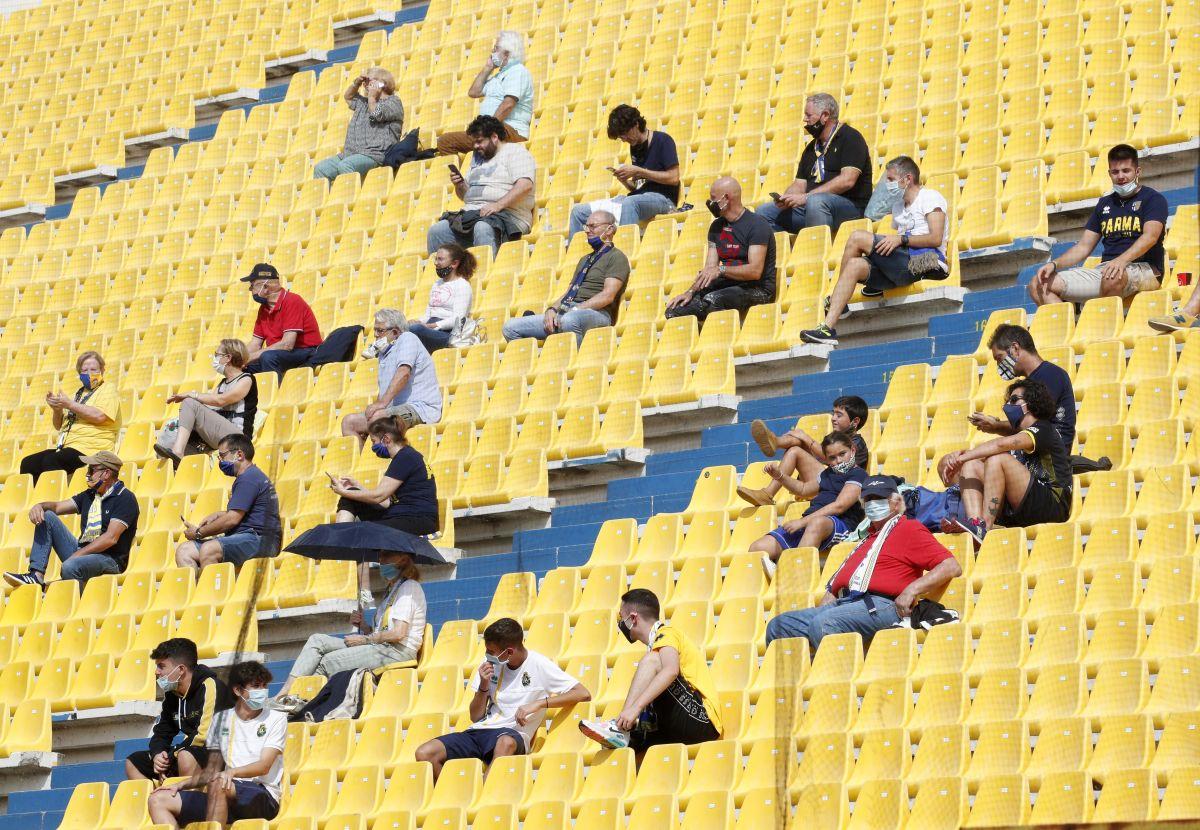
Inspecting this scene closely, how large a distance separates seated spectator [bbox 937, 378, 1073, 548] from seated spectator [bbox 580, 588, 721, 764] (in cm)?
120

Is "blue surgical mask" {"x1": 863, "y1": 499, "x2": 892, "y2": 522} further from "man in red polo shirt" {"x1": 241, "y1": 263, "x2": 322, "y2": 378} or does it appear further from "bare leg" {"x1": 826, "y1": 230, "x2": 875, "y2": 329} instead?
"man in red polo shirt" {"x1": 241, "y1": 263, "x2": 322, "y2": 378}

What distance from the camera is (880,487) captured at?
7.72 meters

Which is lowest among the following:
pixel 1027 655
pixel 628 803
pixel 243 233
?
pixel 628 803

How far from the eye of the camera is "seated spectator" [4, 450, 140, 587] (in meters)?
10.3

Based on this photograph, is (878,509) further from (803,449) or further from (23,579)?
(23,579)

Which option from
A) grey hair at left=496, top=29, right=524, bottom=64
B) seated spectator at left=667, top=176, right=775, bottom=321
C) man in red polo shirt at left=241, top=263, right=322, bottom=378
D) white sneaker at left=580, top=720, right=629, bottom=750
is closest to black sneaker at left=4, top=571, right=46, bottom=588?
man in red polo shirt at left=241, top=263, right=322, bottom=378

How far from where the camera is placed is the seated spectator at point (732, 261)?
9914 mm

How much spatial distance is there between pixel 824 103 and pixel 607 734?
426 cm

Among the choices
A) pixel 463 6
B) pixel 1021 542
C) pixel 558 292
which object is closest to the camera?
pixel 1021 542

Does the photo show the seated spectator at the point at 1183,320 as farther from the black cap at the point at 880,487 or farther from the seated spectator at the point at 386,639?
the seated spectator at the point at 386,639

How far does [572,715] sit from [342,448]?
9.73 feet

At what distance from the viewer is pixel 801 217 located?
10430mm

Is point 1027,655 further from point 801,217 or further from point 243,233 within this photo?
point 243,233

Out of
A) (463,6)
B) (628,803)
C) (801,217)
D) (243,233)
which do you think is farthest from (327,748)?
(463,6)
